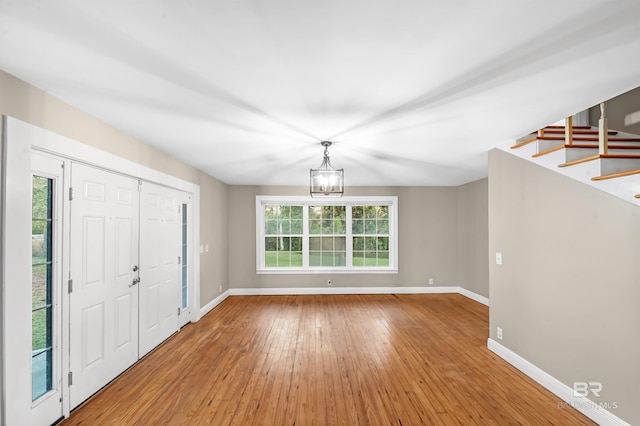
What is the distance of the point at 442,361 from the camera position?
3.33m

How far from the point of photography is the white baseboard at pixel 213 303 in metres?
5.04

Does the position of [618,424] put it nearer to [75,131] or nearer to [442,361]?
[442,361]

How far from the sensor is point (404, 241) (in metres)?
6.58

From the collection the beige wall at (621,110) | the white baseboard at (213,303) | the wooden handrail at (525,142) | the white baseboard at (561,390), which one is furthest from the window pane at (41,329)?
the beige wall at (621,110)

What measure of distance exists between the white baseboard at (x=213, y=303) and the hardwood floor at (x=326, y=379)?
0.92 ft

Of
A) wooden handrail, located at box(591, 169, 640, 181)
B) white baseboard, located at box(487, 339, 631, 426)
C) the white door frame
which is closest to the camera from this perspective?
the white door frame

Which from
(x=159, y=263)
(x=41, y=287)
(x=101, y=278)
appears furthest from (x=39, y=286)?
(x=159, y=263)

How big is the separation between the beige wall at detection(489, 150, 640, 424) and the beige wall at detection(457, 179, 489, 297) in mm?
2312

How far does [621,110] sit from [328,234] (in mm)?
4984

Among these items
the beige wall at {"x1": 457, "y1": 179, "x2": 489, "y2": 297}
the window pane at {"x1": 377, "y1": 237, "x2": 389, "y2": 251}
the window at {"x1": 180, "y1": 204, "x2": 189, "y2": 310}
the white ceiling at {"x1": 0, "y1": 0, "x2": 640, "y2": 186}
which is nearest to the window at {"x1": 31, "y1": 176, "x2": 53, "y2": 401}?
the white ceiling at {"x1": 0, "y1": 0, "x2": 640, "y2": 186}

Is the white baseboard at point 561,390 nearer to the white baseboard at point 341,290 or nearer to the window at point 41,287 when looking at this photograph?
the white baseboard at point 341,290

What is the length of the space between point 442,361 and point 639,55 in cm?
304

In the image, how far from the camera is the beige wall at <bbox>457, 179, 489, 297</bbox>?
5.73 metres

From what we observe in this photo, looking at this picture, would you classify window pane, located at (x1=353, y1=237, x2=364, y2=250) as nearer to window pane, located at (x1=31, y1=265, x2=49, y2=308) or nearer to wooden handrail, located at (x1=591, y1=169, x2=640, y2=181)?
wooden handrail, located at (x1=591, y1=169, x2=640, y2=181)
